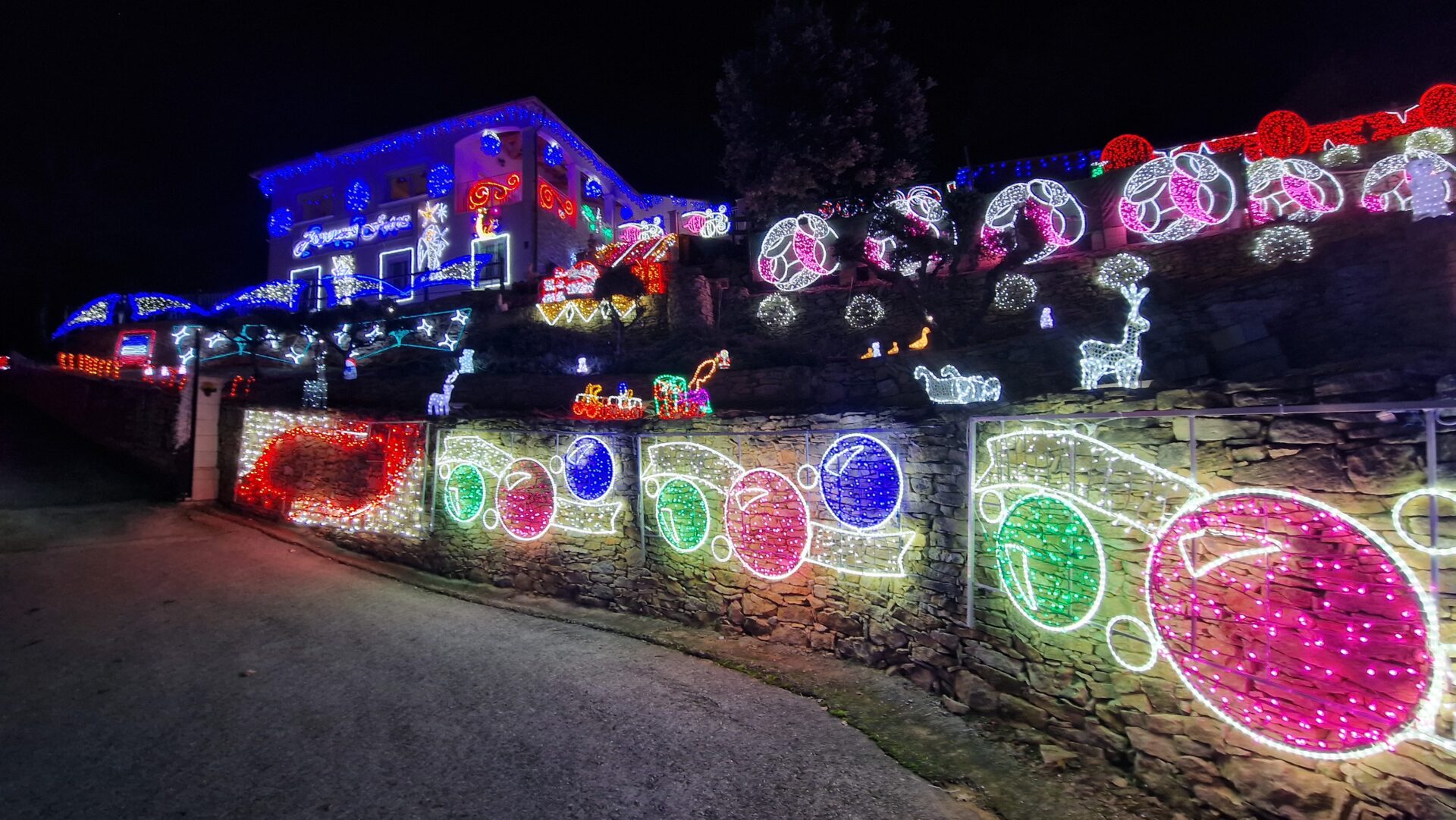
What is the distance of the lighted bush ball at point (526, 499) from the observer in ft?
22.9

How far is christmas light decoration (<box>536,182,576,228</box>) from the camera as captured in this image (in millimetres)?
21094

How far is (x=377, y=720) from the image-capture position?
3.95m

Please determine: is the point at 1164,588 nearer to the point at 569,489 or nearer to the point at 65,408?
the point at 569,489

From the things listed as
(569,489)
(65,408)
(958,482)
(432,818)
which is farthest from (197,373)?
(958,482)

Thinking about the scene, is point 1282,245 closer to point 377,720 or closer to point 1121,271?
point 1121,271

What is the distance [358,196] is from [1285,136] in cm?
2937

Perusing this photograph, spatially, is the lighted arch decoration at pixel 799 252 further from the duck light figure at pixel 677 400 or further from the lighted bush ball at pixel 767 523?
the lighted bush ball at pixel 767 523

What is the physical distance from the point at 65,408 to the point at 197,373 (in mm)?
5967

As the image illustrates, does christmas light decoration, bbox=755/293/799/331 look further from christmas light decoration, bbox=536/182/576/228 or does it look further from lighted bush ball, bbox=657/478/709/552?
christmas light decoration, bbox=536/182/576/228

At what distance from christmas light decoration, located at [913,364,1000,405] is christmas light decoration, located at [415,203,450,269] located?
65.1 ft

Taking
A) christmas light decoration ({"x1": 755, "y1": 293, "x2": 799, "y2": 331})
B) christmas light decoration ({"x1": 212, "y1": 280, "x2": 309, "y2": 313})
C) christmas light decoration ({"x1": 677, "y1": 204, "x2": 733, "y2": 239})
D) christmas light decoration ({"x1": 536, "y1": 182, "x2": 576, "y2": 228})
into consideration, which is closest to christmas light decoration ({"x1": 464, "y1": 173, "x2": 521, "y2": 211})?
christmas light decoration ({"x1": 536, "y1": 182, "x2": 576, "y2": 228})

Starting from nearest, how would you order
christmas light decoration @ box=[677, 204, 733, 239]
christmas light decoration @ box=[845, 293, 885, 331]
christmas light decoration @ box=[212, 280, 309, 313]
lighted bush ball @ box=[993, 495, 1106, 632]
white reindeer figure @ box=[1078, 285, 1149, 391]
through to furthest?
lighted bush ball @ box=[993, 495, 1106, 632] → white reindeer figure @ box=[1078, 285, 1149, 391] → christmas light decoration @ box=[845, 293, 885, 331] → christmas light decoration @ box=[677, 204, 733, 239] → christmas light decoration @ box=[212, 280, 309, 313]

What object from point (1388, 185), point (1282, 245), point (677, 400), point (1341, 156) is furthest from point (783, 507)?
point (1341, 156)

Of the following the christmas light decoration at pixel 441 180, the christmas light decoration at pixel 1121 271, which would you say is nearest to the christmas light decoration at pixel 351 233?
the christmas light decoration at pixel 441 180
